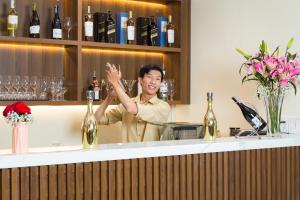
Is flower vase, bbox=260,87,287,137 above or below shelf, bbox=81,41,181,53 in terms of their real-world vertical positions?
below

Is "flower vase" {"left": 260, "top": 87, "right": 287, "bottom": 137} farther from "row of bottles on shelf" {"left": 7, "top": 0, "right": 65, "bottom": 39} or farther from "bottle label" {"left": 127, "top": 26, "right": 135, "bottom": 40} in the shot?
"row of bottles on shelf" {"left": 7, "top": 0, "right": 65, "bottom": 39}

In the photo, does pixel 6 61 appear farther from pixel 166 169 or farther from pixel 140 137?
pixel 166 169

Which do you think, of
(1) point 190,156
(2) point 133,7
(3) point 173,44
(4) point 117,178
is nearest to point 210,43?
(3) point 173,44

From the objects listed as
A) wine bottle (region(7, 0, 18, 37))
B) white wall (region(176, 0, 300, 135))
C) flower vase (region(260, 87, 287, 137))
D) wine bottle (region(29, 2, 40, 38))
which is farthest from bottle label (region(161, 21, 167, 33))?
flower vase (region(260, 87, 287, 137))

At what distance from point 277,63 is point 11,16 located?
6.17 ft

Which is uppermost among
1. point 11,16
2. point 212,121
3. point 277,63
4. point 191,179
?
point 11,16

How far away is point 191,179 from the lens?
252cm

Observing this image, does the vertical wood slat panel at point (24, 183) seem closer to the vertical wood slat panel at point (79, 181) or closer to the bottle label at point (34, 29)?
the vertical wood slat panel at point (79, 181)

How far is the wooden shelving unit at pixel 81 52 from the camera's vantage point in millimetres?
3709

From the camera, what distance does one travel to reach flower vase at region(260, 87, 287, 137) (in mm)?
3010

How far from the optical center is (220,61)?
399 cm

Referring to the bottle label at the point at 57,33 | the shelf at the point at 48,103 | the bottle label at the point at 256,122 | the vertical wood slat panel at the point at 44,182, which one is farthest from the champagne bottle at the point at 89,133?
the bottle label at the point at 57,33

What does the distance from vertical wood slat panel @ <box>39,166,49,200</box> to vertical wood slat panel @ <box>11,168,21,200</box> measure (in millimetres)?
95

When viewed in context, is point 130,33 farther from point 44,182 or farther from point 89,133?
point 44,182
